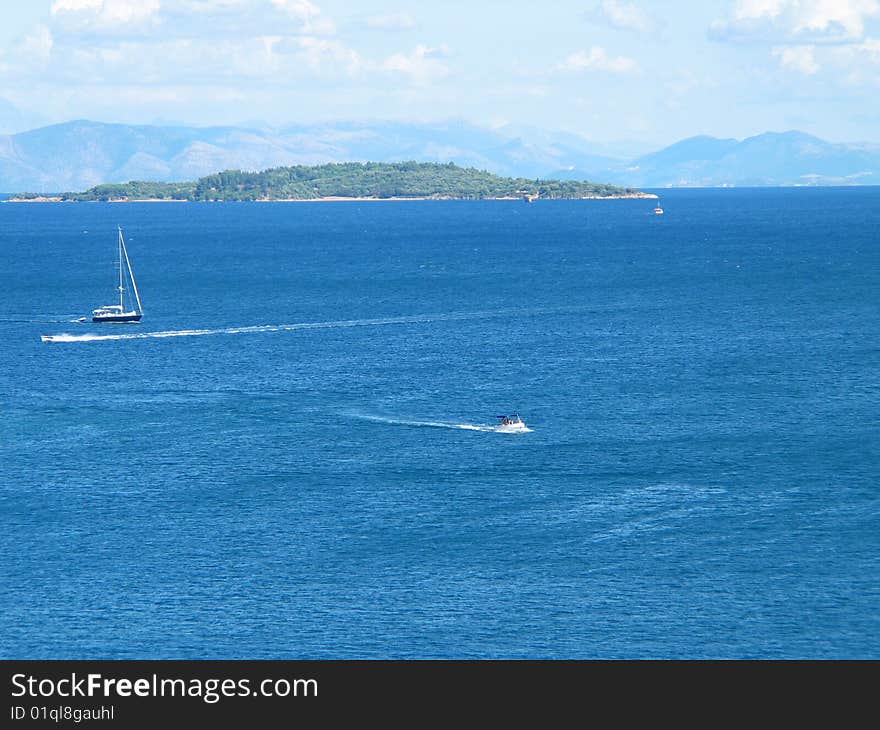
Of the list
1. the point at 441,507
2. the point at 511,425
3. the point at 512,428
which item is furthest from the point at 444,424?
the point at 441,507

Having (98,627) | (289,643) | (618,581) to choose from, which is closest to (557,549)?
(618,581)

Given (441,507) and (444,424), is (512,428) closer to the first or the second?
(444,424)

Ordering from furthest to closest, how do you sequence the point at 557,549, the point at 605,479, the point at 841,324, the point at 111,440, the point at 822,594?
1. the point at 841,324
2. the point at 111,440
3. the point at 605,479
4. the point at 557,549
5. the point at 822,594

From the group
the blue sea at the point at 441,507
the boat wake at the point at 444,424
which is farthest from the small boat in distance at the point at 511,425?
the blue sea at the point at 441,507

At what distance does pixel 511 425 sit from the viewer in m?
130

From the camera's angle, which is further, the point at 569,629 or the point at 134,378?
the point at 134,378

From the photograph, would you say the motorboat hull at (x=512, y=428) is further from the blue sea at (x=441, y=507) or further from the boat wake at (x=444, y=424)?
the blue sea at (x=441, y=507)

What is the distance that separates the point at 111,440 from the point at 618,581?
2359 inches

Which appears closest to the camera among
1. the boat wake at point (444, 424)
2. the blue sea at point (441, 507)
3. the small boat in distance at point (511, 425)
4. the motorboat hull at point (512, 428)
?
the blue sea at point (441, 507)

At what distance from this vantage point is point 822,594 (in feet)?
289

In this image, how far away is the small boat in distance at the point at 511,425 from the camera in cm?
12962
